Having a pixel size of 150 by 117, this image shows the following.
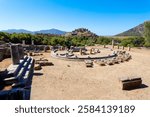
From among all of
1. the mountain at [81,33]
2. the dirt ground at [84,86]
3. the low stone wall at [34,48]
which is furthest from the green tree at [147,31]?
the mountain at [81,33]

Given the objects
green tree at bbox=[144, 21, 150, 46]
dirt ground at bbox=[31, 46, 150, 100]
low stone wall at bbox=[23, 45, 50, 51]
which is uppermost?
green tree at bbox=[144, 21, 150, 46]

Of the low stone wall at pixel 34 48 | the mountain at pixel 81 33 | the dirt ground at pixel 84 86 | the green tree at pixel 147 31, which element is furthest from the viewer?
the mountain at pixel 81 33

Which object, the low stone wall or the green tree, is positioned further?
the green tree

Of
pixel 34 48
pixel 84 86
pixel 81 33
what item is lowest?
pixel 84 86

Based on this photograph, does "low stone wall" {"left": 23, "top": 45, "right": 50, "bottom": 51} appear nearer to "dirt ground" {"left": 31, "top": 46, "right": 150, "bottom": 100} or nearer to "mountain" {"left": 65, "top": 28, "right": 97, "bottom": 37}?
"dirt ground" {"left": 31, "top": 46, "right": 150, "bottom": 100}

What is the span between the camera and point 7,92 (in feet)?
32.7

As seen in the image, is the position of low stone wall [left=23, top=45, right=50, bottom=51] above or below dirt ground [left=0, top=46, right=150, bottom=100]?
above

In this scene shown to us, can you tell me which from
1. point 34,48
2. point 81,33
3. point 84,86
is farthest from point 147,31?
point 81,33

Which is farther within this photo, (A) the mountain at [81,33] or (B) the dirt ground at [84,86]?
(A) the mountain at [81,33]

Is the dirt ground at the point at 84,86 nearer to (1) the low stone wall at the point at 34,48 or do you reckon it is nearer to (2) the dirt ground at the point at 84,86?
(2) the dirt ground at the point at 84,86

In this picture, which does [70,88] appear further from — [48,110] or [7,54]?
[7,54]

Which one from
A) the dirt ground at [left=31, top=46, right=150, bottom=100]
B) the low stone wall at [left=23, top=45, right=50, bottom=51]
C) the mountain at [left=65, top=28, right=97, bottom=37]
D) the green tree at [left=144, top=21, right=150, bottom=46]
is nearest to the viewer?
the dirt ground at [left=31, top=46, right=150, bottom=100]

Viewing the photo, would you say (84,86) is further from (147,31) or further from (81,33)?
(81,33)

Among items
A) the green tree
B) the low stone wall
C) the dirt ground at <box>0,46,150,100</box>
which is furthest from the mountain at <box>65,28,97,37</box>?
the dirt ground at <box>0,46,150,100</box>
